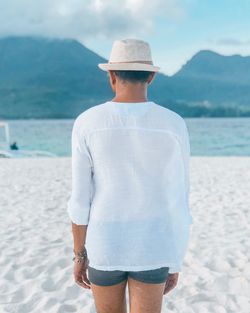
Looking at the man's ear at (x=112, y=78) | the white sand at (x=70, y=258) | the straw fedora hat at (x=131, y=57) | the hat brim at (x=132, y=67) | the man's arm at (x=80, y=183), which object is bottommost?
the white sand at (x=70, y=258)

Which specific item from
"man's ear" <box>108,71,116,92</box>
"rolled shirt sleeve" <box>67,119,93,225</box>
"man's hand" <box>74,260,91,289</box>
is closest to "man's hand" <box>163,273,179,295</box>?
"man's hand" <box>74,260,91,289</box>

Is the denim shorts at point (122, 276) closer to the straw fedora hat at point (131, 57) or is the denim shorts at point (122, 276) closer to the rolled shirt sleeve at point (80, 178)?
the rolled shirt sleeve at point (80, 178)

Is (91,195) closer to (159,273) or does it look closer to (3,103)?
(159,273)

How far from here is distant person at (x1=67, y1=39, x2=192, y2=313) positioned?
1702mm

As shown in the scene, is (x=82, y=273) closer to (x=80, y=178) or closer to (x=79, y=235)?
(x=79, y=235)

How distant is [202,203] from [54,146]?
4642 centimetres

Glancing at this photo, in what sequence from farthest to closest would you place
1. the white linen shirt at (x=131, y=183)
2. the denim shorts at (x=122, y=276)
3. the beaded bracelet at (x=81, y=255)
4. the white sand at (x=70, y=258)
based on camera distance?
the white sand at (x=70, y=258), the beaded bracelet at (x=81, y=255), the denim shorts at (x=122, y=276), the white linen shirt at (x=131, y=183)

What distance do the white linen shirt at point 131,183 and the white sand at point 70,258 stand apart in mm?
1917

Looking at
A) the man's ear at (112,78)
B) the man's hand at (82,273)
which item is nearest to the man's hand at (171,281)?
the man's hand at (82,273)

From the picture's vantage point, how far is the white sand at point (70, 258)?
368 centimetres

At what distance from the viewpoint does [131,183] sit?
172cm

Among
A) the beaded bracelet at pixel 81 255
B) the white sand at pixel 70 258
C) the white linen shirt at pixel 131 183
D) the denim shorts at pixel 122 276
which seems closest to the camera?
the white linen shirt at pixel 131 183

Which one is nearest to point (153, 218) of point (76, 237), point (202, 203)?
point (76, 237)

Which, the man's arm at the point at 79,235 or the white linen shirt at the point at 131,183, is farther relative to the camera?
the man's arm at the point at 79,235
